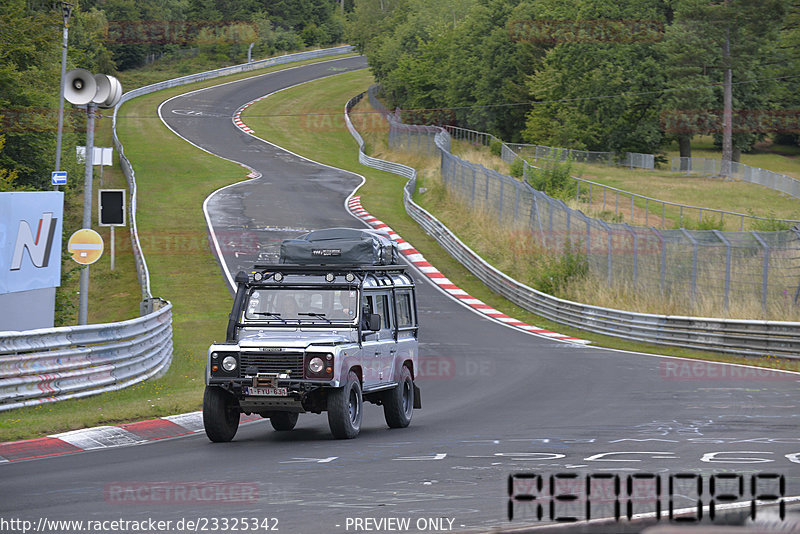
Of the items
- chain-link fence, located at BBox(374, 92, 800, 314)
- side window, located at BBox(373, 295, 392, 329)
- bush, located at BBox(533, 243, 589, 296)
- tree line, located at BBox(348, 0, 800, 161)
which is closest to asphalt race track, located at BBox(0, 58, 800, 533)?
side window, located at BBox(373, 295, 392, 329)

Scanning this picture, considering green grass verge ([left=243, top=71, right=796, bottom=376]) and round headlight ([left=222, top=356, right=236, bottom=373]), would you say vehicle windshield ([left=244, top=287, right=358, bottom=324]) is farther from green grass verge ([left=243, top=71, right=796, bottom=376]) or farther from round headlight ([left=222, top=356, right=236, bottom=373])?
green grass verge ([left=243, top=71, right=796, bottom=376])

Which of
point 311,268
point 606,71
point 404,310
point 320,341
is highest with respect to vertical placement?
point 606,71

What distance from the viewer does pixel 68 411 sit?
1480cm

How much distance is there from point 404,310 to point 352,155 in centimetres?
6126

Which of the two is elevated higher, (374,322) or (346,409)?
(374,322)

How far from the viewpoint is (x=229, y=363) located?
40.9 ft

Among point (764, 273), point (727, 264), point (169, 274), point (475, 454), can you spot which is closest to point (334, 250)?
point (475, 454)

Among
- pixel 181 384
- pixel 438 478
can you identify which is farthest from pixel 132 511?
pixel 181 384

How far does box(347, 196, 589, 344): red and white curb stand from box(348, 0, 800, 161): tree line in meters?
34.8

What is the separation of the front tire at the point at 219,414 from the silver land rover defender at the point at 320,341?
0.01 meters

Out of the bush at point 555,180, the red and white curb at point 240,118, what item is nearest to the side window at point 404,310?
the bush at point 555,180

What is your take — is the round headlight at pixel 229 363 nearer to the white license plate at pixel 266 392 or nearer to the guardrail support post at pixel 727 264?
the white license plate at pixel 266 392

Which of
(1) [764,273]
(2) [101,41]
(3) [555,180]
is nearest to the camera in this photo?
(1) [764,273]

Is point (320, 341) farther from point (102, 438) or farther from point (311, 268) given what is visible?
point (102, 438)
